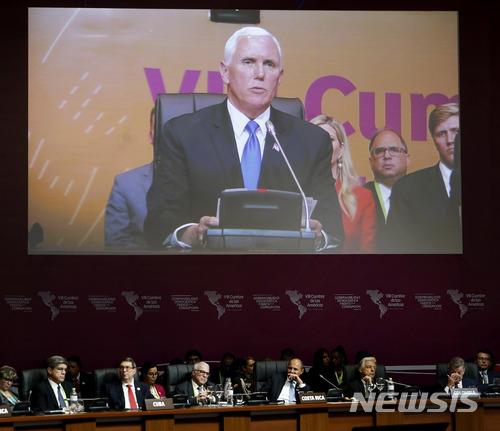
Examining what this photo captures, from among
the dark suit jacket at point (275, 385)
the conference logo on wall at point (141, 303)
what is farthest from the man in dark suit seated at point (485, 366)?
the conference logo on wall at point (141, 303)

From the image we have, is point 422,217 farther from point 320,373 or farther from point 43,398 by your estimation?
point 43,398

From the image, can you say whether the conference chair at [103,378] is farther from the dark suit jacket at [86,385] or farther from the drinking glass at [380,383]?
the drinking glass at [380,383]

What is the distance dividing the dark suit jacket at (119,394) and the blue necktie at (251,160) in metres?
2.67

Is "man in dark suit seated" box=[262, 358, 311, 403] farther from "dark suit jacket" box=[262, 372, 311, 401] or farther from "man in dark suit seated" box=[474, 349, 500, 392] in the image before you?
"man in dark suit seated" box=[474, 349, 500, 392]

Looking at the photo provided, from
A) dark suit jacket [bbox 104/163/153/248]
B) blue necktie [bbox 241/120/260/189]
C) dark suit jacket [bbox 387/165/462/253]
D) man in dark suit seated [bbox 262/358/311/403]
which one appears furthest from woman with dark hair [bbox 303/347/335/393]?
dark suit jacket [bbox 104/163/153/248]

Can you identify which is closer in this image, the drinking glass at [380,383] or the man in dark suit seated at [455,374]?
the drinking glass at [380,383]

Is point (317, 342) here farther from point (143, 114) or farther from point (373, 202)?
point (143, 114)

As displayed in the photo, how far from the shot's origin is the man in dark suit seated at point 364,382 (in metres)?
6.42

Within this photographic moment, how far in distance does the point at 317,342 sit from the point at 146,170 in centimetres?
235

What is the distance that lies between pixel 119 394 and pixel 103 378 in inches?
10.5

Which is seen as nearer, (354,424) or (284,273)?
(354,424)

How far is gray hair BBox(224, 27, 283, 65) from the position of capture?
8422 millimetres

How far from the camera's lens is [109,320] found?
8125mm

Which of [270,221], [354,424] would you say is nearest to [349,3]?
[270,221]
